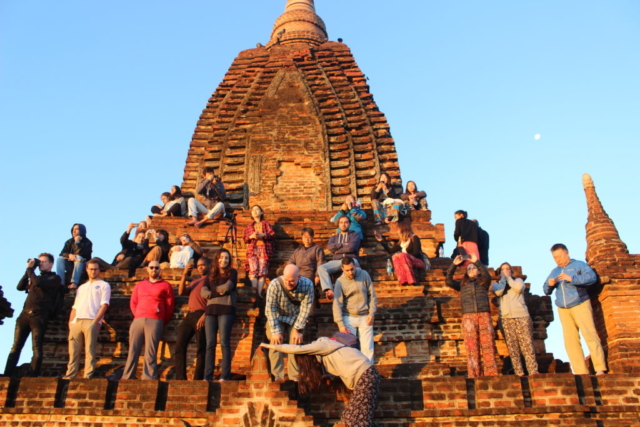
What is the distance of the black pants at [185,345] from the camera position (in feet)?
25.5

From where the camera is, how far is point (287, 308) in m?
7.28

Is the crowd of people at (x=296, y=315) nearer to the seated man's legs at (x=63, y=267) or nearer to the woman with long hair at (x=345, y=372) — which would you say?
the woman with long hair at (x=345, y=372)

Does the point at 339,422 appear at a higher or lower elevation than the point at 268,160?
lower

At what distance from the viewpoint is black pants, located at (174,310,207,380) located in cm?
778

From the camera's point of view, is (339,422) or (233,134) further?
(233,134)

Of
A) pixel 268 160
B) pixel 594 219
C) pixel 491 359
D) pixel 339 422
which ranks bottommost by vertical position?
pixel 339 422

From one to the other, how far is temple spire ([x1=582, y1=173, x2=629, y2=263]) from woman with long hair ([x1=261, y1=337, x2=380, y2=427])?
9.59 meters

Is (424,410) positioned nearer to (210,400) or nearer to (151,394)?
(210,400)

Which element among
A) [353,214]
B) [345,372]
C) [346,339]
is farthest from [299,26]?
[345,372]

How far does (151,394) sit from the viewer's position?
684 centimetres

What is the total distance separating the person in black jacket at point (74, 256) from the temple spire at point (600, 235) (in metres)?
10.1

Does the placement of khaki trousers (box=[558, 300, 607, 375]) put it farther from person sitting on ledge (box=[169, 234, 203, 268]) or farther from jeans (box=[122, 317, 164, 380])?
person sitting on ledge (box=[169, 234, 203, 268])

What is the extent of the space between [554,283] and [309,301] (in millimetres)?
3013

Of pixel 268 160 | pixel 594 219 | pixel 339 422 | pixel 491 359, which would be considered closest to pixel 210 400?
pixel 339 422
